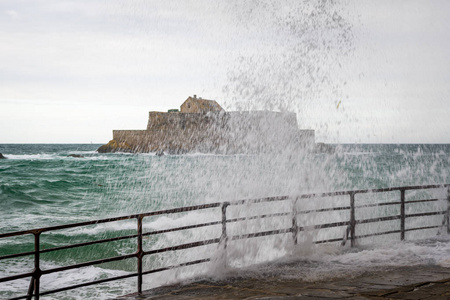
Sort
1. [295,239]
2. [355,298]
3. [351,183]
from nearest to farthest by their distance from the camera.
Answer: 1. [355,298]
2. [295,239]
3. [351,183]

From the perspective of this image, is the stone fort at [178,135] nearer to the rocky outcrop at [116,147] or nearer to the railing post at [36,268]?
the rocky outcrop at [116,147]

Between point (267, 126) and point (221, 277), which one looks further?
point (267, 126)

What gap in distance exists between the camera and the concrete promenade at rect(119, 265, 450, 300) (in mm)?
4750

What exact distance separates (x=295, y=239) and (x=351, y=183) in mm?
38282

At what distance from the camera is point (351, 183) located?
143ft

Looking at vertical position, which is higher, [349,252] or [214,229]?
[349,252]

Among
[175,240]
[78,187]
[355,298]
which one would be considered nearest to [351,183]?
[78,187]

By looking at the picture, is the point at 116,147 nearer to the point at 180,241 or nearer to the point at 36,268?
the point at 180,241

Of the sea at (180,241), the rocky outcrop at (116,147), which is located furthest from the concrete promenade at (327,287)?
the rocky outcrop at (116,147)

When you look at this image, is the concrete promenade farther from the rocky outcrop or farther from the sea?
the rocky outcrop

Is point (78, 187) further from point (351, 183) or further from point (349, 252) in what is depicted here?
point (349, 252)

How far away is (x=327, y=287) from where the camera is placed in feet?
16.9

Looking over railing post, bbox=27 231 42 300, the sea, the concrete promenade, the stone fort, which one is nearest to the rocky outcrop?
the stone fort

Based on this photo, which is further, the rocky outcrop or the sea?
the rocky outcrop
